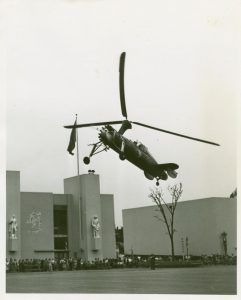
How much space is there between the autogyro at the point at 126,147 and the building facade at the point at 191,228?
0.78m

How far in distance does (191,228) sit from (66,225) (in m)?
17.5

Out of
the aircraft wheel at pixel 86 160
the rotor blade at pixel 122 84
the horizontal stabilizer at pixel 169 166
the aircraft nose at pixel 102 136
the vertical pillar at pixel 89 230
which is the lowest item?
the vertical pillar at pixel 89 230

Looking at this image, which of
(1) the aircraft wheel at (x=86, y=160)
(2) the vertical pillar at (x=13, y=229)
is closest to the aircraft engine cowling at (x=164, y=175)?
(1) the aircraft wheel at (x=86, y=160)

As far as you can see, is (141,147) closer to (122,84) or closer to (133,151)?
(133,151)

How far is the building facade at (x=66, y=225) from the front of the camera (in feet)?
89.9

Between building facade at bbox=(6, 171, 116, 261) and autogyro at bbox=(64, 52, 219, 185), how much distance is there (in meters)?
16.7

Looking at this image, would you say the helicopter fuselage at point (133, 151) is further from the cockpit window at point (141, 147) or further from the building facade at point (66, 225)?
the building facade at point (66, 225)

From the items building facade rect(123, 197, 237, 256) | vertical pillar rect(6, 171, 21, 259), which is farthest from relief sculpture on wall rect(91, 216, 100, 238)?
vertical pillar rect(6, 171, 21, 259)

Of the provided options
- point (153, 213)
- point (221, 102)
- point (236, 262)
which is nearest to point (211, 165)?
point (221, 102)

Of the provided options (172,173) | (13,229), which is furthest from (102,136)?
(13,229)

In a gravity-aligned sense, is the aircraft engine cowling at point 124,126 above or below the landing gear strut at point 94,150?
above

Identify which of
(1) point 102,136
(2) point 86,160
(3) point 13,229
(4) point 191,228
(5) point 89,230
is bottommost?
(5) point 89,230

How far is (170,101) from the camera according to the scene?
8.72 meters

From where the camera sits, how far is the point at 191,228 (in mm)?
13672
